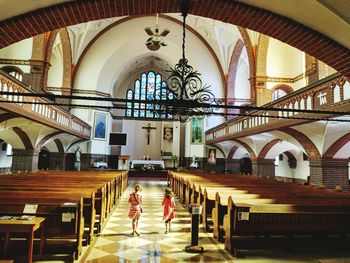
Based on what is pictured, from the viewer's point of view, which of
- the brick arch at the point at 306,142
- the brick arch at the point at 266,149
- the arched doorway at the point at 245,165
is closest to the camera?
the brick arch at the point at 306,142

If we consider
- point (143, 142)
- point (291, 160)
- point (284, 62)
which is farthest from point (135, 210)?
point (143, 142)

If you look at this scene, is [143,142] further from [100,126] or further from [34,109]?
[34,109]

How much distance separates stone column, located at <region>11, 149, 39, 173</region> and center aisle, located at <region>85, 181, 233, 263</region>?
314 inches

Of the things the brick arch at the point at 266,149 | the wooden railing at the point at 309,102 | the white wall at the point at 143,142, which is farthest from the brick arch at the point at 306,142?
the white wall at the point at 143,142

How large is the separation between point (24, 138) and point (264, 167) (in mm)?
12840

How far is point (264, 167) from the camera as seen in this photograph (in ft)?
52.3

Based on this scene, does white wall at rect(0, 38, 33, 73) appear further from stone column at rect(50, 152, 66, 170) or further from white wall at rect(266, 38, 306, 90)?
white wall at rect(266, 38, 306, 90)

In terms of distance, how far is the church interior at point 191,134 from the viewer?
4.66 meters

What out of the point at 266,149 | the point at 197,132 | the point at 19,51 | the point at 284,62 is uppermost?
the point at 19,51

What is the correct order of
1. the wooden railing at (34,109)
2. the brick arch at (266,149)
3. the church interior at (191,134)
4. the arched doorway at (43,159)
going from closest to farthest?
the church interior at (191,134) → the wooden railing at (34,109) → the brick arch at (266,149) → the arched doorway at (43,159)

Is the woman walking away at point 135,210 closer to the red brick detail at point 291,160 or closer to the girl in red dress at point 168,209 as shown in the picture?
the girl in red dress at point 168,209

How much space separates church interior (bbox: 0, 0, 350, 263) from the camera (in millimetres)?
4656

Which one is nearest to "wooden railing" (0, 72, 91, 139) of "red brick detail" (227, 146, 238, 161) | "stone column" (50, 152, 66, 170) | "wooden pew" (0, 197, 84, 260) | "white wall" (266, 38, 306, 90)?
"wooden pew" (0, 197, 84, 260)

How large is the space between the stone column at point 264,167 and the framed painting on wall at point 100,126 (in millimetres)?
12594
